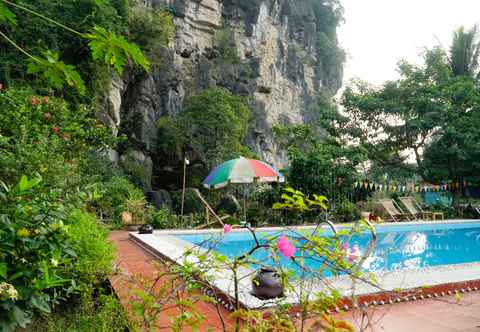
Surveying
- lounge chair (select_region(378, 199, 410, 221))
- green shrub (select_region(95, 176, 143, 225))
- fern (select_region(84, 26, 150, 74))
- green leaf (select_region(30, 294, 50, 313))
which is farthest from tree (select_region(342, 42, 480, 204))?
green leaf (select_region(30, 294, 50, 313))

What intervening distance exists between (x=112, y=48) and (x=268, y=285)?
6.94 ft

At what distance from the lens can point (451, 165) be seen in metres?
13.8

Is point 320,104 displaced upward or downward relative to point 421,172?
upward

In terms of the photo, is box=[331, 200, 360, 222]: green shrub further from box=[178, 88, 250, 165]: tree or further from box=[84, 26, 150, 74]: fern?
box=[84, 26, 150, 74]: fern

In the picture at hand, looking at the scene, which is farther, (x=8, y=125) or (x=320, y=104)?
(x=320, y=104)

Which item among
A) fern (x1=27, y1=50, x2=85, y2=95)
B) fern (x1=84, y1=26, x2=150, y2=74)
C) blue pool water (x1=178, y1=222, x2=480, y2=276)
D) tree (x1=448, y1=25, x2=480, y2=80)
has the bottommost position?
blue pool water (x1=178, y1=222, x2=480, y2=276)

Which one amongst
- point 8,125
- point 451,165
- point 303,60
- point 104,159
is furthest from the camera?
point 303,60

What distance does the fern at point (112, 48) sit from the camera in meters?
1.30

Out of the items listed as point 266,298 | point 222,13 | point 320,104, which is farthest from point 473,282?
point 320,104

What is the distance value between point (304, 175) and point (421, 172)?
6.12m

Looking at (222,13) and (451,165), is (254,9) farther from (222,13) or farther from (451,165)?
(451,165)

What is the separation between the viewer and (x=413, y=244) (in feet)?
27.5

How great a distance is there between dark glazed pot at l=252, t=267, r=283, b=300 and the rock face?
10926 mm

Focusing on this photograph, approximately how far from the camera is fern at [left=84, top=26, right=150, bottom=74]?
1300 mm
